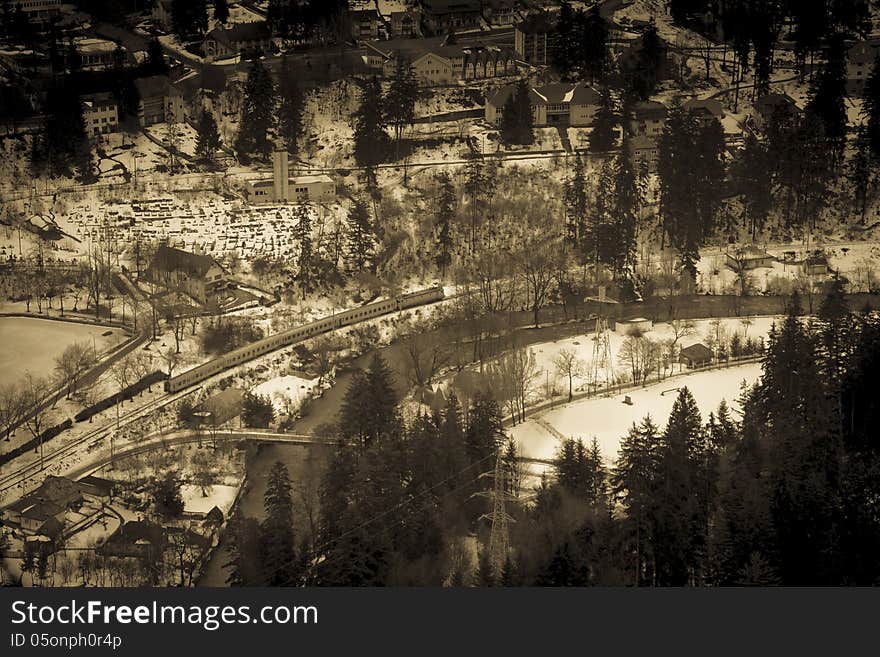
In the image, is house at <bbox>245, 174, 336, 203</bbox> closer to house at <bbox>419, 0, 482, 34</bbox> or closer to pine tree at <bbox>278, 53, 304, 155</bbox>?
pine tree at <bbox>278, 53, 304, 155</bbox>

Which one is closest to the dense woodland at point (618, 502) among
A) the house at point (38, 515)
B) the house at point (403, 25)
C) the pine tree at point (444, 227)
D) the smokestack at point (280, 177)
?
the house at point (38, 515)

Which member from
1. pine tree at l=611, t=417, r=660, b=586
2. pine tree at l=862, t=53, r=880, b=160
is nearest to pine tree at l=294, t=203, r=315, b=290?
pine tree at l=611, t=417, r=660, b=586

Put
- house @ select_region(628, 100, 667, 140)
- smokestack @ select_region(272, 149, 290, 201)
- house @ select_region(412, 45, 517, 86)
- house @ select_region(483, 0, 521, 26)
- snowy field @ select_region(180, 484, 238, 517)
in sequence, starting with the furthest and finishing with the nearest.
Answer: house @ select_region(483, 0, 521, 26) < house @ select_region(412, 45, 517, 86) < house @ select_region(628, 100, 667, 140) < smokestack @ select_region(272, 149, 290, 201) < snowy field @ select_region(180, 484, 238, 517)

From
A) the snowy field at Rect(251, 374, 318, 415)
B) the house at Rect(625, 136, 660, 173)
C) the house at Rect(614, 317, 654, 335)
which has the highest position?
the house at Rect(625, 136, 660, 173)

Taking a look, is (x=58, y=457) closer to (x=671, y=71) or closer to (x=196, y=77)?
(x=196, y=77)

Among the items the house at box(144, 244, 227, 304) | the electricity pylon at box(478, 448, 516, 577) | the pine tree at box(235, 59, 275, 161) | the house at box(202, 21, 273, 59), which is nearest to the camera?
the electricity pylon at box(478, 448, 516, 577)

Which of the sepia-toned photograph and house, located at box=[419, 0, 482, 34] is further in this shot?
house, located at box=[419, 0, 482, 34]

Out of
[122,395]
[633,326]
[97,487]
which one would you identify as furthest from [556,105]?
[97,487]
